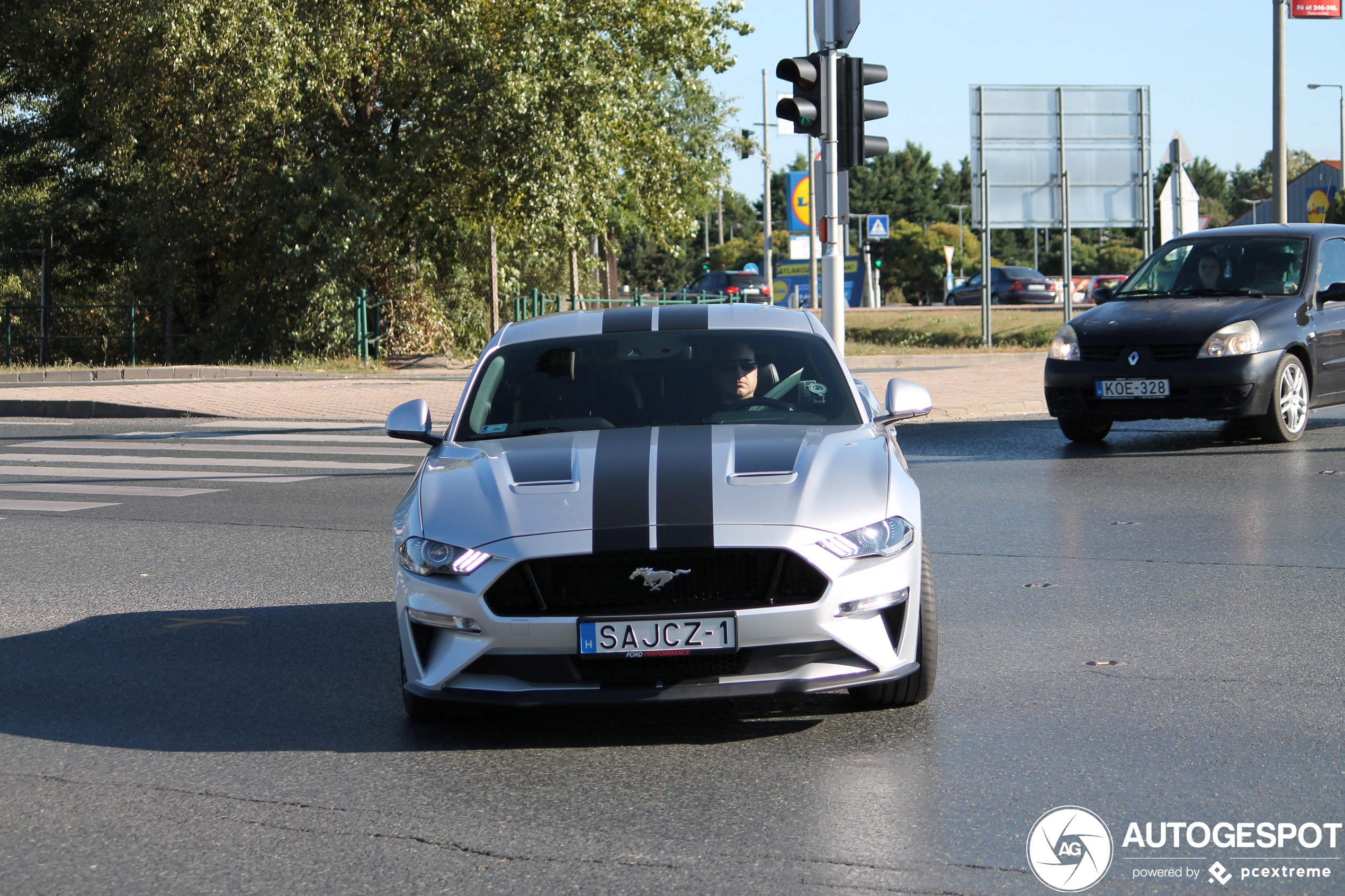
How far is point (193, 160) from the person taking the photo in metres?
28.6

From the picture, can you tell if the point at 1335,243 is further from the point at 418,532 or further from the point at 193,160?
the point at 193,160

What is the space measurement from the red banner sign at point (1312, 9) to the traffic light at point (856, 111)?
8.76 m

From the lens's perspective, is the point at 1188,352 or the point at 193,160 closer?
the point at 1188,352

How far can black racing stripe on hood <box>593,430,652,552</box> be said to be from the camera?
4508mm

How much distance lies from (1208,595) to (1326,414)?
9812 mm

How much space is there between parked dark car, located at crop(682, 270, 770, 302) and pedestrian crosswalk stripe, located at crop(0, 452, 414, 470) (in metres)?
31.6

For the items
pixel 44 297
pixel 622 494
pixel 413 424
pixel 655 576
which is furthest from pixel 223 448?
pixel 44 297

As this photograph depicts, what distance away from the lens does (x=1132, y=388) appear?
12461mm

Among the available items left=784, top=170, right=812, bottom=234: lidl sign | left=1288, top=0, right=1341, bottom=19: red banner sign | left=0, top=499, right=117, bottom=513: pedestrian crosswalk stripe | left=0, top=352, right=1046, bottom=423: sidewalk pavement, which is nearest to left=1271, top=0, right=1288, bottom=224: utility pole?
left=1288, top=0, right=1341, bottom=19: red banner sign

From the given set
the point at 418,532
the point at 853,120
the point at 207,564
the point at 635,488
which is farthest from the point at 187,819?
the point at 853,120

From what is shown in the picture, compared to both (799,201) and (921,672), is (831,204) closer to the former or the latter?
(921,672)

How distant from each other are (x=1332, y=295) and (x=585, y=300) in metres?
23.8

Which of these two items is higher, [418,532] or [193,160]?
[193,160]

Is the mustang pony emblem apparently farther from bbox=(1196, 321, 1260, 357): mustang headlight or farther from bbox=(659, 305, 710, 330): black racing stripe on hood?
bbox=(1196, 321, 1260, 357): mustang headlight
